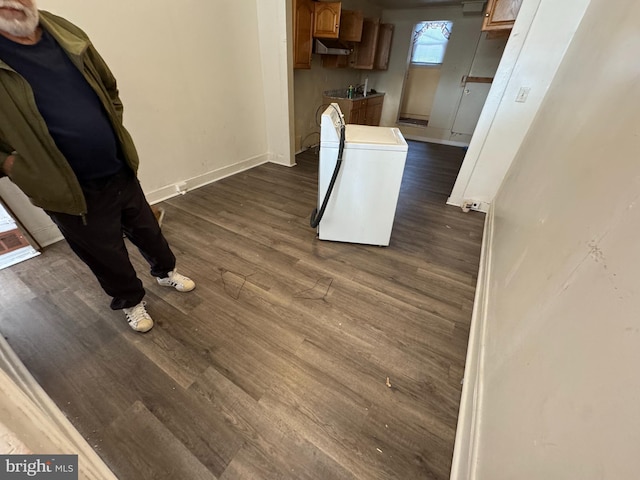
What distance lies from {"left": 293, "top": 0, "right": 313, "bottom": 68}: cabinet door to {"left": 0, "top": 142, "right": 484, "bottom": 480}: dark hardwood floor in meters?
2.47

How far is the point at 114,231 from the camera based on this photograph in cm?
111

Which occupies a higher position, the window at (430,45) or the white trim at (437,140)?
the window at (430,45)

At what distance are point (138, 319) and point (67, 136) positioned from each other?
35.7 inches

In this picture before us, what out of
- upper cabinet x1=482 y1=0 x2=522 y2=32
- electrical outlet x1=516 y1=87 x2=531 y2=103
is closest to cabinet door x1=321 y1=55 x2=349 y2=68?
upper cabinet x1=482 y1=0 x2=522 y2=32

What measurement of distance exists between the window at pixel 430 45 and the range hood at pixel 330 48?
5.99 ft

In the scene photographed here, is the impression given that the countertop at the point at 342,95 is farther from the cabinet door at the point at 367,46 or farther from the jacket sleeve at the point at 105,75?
the jacket sleeve at the point at 105,75

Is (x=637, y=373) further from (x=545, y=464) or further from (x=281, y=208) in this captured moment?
(x=281, y=208)

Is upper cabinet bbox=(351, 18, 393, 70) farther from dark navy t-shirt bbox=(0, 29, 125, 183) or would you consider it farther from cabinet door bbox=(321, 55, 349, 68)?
dark navy t-shirt bbox=(0, 29, 125, 183)

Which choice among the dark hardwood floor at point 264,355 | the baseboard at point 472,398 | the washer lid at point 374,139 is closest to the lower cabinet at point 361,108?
the washer lid at point 374,139

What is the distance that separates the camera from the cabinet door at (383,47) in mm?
4429

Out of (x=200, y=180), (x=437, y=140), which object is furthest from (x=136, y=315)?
(x=437, y=140)

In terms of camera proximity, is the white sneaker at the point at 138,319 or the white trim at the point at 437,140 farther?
the white trim at the point at 437,140

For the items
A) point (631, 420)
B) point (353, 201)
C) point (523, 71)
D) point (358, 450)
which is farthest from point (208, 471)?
point (523, 71)

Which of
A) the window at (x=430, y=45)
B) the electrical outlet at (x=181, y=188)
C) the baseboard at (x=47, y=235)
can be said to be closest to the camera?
the baseboard at (x=47, y=235)
